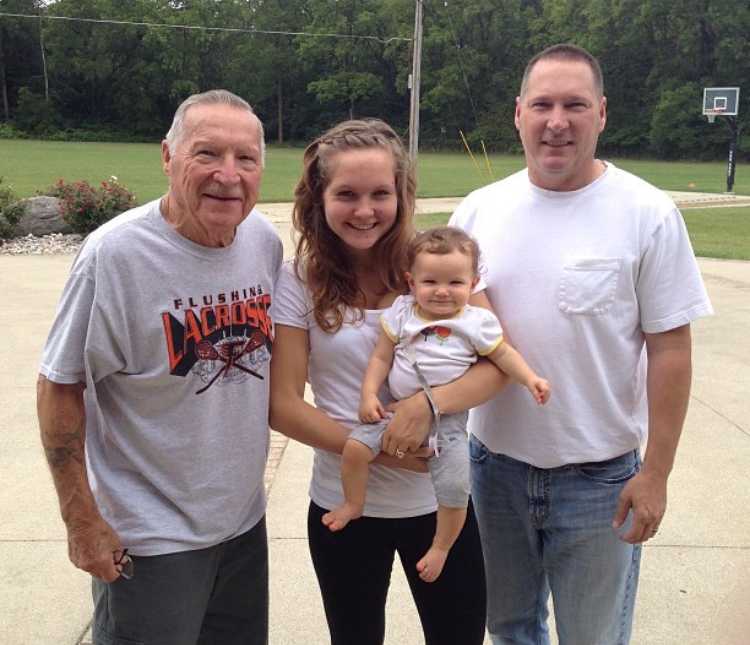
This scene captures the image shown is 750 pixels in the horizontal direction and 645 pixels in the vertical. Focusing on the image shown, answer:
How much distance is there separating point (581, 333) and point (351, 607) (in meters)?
1.04

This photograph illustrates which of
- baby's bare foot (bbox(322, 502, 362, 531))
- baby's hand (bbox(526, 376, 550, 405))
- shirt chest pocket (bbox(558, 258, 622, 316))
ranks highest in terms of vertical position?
shirt chest pocket (bbox(558, 258, 622, 316))

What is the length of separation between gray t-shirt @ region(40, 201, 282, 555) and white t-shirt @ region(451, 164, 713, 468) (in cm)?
72

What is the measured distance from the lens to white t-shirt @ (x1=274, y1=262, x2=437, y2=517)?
221cm

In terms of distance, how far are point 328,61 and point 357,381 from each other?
84.2 metres

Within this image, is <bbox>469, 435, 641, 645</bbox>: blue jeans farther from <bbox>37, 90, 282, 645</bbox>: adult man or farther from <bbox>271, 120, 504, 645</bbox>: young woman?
<bbox>37, 90, 282, 645</bbox>: adult man

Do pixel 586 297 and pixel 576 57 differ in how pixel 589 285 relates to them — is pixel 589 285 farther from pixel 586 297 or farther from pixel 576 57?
pixel 576 57

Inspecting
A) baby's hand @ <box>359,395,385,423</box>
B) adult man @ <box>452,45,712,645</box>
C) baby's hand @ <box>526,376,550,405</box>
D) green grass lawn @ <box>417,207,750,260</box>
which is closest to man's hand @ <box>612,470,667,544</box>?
adult man @ <box>452,45,712,645</box>

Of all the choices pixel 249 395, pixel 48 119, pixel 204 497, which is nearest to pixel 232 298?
pixel 249 395

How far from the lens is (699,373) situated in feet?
20.5

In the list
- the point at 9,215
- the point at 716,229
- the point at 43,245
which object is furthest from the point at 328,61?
the point at 43,245

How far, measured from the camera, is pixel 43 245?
13727 millimetres

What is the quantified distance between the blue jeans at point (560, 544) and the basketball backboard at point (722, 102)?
36.7 meters

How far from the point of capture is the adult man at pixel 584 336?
212 centimetres

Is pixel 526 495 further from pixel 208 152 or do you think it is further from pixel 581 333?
pixel 208 152
